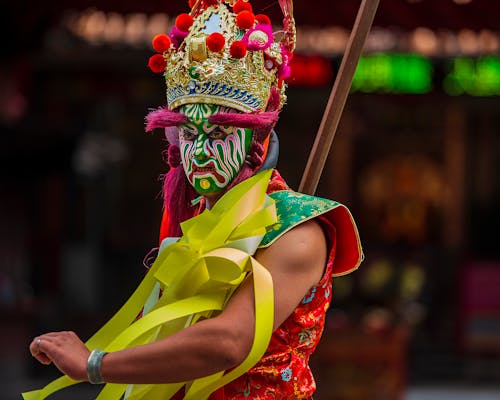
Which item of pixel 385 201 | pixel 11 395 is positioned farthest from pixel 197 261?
pixel 385 201

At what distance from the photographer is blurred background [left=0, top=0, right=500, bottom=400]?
12.0m

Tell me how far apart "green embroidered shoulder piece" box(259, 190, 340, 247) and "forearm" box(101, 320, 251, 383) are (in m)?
0.25

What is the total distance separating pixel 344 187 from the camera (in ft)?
48.8

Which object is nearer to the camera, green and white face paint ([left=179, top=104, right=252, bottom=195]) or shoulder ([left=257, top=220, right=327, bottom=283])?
shoulder ([left=257, top=220, right=327, bottom=283])

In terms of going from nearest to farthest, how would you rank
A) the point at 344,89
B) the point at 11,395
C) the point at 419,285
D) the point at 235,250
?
the point at 235,250 → the point at 344,89 → the point at 11,395 → the point at 419,285

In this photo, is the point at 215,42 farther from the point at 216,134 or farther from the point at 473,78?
the point at 473,78

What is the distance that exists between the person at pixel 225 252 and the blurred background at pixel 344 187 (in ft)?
25.0

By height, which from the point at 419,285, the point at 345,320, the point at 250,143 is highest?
the point at 250,143

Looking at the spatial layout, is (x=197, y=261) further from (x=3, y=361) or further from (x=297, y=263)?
(x=3, y=361)

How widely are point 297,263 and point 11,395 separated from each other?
760 cm

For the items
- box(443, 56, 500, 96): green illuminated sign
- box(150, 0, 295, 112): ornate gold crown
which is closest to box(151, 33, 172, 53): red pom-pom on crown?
box(150, 0, 295, 112): ornate gold crown

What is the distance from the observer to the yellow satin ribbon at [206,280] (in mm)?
2842

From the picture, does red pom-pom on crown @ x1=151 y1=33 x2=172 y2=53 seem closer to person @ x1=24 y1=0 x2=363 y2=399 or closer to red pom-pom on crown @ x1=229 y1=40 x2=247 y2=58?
person @ x1=24 y1=0 x2=363 y2=399

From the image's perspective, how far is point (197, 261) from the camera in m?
2.93
